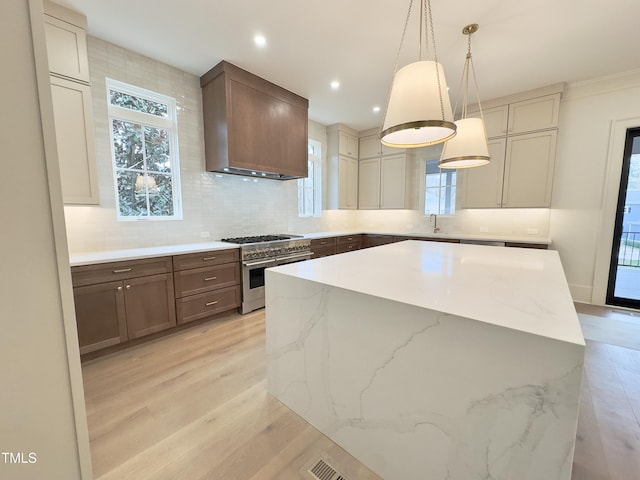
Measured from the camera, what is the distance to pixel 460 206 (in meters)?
4.18

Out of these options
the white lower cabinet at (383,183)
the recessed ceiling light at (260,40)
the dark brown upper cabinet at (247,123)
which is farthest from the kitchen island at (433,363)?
the white lower cabinet at (383,183)

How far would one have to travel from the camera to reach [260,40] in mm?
2410

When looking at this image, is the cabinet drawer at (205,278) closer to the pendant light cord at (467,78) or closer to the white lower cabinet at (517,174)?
the pendant light cord at (467,78)

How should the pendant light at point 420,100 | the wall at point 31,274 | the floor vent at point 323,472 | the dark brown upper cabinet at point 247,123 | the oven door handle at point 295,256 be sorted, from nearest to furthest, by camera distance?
1. the wall at point 31,274
2. the floor vent at point 323,472
3. the pendant light at point 420,100
4. the dark brown upper cabinet at point 247,123
5. the oven door handle at point 295,256

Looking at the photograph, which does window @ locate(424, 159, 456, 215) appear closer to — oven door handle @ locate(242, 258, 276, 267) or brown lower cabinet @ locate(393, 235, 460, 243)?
brown lower cabinet @ locate(393, 235, 460, 243)

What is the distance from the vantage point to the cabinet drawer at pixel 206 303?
2.60m

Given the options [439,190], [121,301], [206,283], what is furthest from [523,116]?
[121,301]

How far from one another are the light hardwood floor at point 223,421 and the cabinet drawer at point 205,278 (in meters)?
0.60

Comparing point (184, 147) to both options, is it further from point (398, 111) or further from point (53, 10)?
point (398, 111)

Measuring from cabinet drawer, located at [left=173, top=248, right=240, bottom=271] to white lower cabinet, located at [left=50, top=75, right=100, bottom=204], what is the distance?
33.0 inches

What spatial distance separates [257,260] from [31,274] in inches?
92.0

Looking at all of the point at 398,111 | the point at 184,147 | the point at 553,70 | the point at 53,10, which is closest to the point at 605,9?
A: the point at 553,70

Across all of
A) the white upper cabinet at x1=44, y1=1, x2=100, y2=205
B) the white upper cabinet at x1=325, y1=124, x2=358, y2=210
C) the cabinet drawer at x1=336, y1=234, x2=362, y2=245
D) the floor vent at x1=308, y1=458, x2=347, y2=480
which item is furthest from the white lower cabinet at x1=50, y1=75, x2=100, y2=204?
the white upper cabinet at x1=325, y1=124, x2=358, y2=210

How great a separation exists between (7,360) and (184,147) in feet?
8.86
